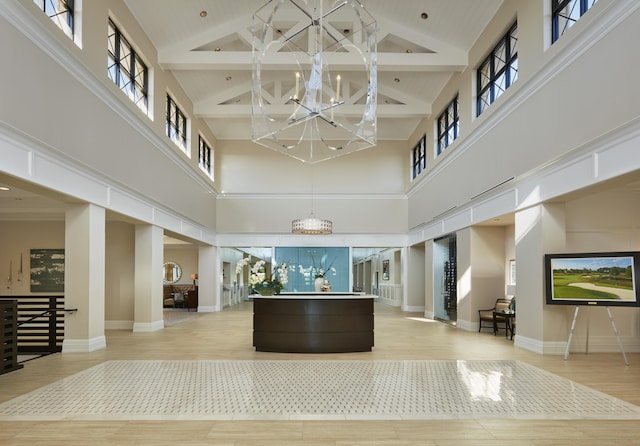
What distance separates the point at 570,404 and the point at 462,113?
8013 mm

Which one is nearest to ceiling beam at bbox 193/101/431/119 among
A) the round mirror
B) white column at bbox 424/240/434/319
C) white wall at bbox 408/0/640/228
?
white wall at bbox 408/0/640/228

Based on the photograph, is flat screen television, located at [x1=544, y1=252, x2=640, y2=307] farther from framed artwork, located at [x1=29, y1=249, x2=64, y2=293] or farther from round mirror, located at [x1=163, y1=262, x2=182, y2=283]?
round mirror, located at [x1=163, y1=262, x2=182, y2=283]

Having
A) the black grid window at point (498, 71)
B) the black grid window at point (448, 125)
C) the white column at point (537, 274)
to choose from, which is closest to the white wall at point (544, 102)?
the black grid window at point (498, 71)

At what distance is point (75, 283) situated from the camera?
8.29m

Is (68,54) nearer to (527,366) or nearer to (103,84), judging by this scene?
(103,84)

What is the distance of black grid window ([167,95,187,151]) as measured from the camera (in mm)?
12781

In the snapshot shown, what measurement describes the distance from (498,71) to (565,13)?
2.57 meters

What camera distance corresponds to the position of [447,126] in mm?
13383

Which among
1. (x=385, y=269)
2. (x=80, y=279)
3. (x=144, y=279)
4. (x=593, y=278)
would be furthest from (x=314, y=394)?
(x=385, y=269)

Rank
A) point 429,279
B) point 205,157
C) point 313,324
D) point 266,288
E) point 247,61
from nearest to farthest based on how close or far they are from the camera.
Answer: point 313,324 → point 266,288 → point 247,61 → point 429,279 → point 205,157

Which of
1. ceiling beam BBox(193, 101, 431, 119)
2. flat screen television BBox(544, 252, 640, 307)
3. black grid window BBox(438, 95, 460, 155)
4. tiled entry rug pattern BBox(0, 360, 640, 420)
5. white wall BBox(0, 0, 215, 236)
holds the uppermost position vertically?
ceiling beam BBox(193, 101, 431, 119)

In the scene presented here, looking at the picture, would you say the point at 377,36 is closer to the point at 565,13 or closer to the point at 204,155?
the point at 565,13

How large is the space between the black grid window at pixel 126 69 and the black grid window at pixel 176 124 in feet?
5.43

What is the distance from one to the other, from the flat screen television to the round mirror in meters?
15.9
